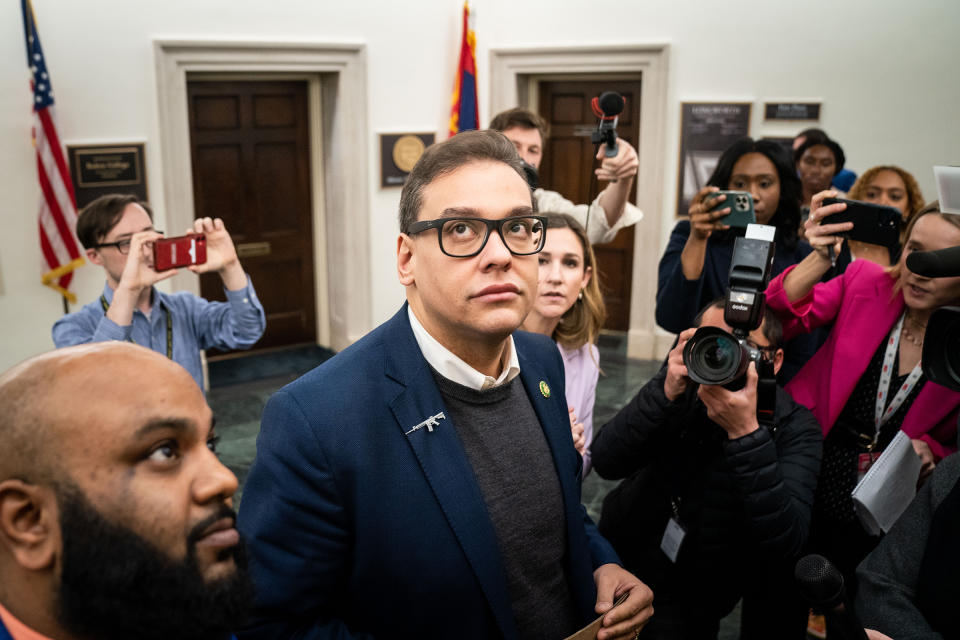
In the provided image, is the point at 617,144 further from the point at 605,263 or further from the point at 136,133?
the point at 605,263

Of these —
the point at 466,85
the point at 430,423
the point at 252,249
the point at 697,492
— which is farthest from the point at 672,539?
the point at 252,249

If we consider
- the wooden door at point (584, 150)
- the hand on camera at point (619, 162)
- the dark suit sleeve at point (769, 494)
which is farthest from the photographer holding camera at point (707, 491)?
the wooden door at point (584, 150)

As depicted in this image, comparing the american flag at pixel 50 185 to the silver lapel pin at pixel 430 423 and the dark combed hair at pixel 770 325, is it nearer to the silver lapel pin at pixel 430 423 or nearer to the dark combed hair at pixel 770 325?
the dark combed hair at pixel 770 325

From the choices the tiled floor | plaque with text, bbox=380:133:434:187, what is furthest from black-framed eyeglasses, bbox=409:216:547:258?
plaque with text, bbox=380:133:434:187

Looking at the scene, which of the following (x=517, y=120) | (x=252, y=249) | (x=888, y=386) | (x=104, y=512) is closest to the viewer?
(x=104, y=512)

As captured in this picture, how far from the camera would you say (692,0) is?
21.7ft

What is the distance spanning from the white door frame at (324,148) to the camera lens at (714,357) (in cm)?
485

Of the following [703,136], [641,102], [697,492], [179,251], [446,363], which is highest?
[641,102]

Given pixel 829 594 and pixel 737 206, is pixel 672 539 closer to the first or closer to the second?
pixel 829 594

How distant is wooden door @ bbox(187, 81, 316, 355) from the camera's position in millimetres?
6715

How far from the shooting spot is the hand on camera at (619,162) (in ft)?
11.2

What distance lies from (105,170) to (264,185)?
1683 mm

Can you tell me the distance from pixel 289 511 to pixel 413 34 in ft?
20.6

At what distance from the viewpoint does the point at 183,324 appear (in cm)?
311
